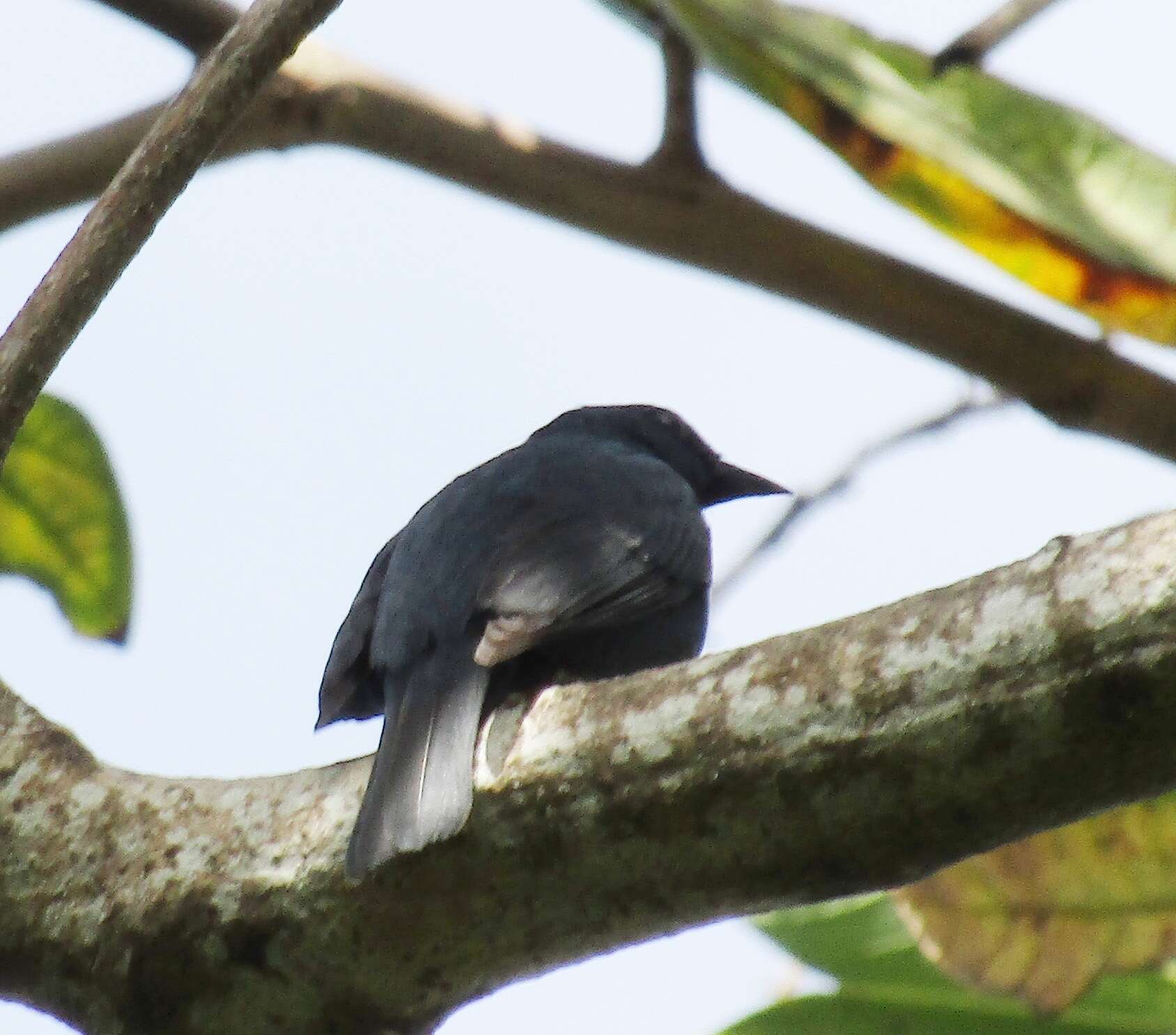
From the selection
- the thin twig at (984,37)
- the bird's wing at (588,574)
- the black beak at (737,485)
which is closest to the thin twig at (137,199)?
the bird's wing at (588,574)

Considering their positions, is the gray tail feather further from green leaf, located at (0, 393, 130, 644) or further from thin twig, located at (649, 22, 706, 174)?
thin twig, located at (649, 22, 706, 174)

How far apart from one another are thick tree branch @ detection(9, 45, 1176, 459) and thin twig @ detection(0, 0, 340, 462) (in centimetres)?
56

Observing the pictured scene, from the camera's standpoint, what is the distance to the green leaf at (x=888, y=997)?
352 cm

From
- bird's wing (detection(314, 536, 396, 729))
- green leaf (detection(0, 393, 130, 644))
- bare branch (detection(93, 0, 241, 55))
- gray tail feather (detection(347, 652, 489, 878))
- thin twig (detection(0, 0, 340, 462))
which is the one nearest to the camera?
gray tail feather (detection(347, 652, 489, 878))

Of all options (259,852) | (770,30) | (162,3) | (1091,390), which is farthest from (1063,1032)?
(162,3)

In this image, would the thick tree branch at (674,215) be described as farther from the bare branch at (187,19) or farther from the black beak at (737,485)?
the black beak at (737,485)

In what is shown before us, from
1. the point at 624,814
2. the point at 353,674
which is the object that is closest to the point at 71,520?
the point at 353,674

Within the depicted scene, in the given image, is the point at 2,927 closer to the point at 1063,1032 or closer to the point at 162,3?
the point at 162,3

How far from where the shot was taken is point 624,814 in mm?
2494

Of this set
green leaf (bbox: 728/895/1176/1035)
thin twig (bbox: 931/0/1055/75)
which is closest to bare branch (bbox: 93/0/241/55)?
thin twig (bbox: 931/0/1055/75)

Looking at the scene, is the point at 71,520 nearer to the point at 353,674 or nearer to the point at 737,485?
the point at 353,674

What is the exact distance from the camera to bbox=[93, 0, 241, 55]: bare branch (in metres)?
3.47

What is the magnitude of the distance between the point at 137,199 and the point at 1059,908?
2194 millimetres

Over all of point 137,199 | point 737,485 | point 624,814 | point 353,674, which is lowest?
point 624,814
